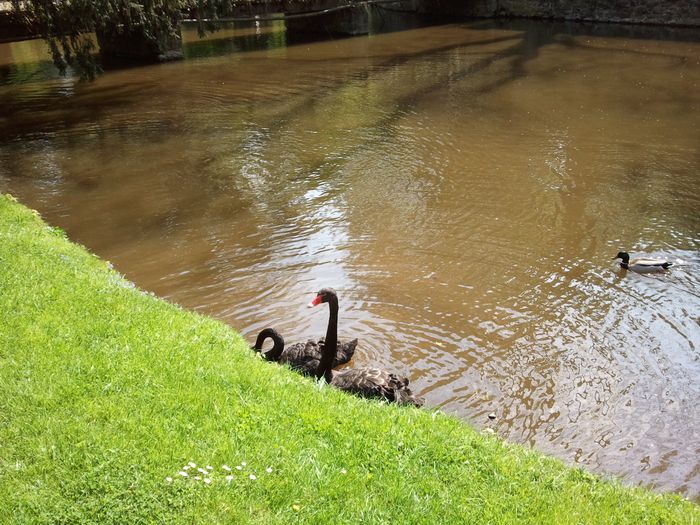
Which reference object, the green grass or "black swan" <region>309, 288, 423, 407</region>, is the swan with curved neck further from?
the green grass

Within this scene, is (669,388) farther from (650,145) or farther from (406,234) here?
(650,145)

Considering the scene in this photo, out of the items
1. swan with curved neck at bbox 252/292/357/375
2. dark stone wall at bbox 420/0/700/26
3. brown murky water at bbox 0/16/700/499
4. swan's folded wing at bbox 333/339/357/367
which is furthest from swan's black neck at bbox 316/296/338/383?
dark stone wall at bbox 420/0/700/26

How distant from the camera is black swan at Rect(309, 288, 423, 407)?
613 centimetres

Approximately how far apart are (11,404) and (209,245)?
17.8ft

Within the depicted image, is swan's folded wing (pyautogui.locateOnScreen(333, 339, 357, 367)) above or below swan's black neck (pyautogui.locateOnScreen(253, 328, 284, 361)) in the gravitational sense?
below

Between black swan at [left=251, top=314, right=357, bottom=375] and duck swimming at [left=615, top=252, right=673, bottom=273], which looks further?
duck swimming at [left=615, top=252, right=673, bottom=273]

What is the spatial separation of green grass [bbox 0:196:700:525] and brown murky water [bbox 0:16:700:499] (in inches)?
54.4

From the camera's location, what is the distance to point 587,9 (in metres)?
33.3

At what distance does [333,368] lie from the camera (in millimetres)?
7184

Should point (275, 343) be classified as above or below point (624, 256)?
above

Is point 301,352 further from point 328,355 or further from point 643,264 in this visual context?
point 643,264

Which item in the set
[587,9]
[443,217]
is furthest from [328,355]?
[587,9]

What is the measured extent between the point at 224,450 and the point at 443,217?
704cm

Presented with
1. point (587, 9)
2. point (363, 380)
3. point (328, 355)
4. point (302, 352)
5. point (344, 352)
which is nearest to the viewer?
point (363, 380)
